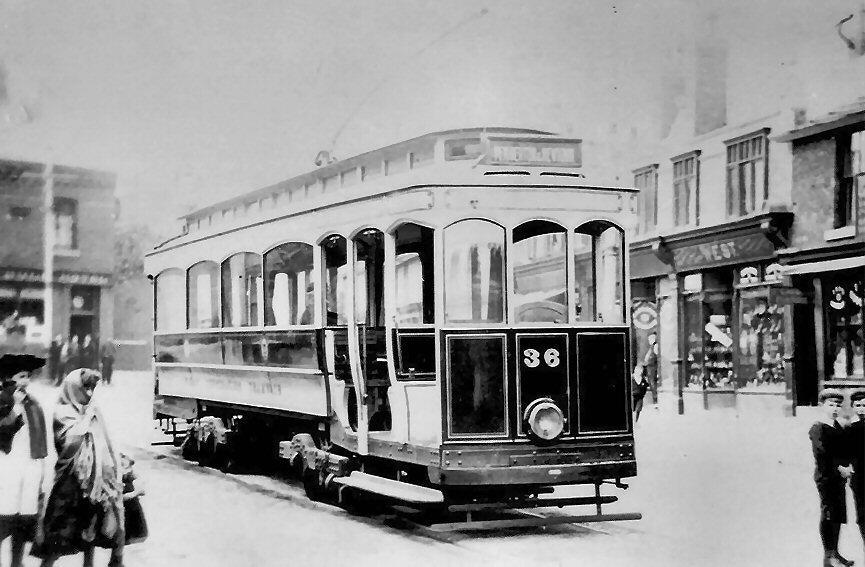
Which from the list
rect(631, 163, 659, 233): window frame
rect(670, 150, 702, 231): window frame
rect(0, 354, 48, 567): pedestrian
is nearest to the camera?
rect(0, 354, 48, 567): pedestrian

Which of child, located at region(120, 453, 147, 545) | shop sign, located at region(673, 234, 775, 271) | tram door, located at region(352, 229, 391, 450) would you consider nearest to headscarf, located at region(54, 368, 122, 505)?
child, located at region(120, 453, 147, 545)

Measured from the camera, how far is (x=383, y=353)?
596 centimetres

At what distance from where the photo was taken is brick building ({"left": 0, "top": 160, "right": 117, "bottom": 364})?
5.38 meters

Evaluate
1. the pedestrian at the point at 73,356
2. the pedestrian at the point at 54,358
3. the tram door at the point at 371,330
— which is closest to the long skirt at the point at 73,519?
the pedestrian at the point at 54,358

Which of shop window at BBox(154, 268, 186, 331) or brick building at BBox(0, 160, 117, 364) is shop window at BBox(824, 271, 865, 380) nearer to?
shop window at BBox(154, 268, 186, 331)

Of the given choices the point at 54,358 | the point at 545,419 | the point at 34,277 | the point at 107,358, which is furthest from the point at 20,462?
the point at 545,419

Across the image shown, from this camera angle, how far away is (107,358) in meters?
5.47

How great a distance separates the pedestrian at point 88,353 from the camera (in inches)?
208

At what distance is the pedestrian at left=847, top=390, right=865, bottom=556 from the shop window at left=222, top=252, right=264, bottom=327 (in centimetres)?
311

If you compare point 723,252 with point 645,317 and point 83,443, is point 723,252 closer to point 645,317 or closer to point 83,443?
point 645,317

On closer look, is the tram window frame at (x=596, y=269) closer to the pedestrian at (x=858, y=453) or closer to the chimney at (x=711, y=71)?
the chimney at (x=711, y=71)

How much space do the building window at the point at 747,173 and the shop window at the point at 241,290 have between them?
281 centimetres

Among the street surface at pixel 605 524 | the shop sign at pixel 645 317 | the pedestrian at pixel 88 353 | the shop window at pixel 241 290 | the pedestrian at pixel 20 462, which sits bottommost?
the street surface at pixel 605 524

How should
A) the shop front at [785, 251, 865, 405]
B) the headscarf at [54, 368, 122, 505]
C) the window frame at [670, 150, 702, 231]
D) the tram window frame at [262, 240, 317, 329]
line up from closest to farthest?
the headscarf at [54, 368, 122, 505] → the shop front at [785, 251, 865, 405] → the tram window frame at [262, 240, 317, 329] → the window frame at [670, 150, 702, 231]
